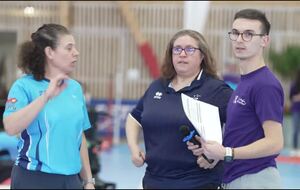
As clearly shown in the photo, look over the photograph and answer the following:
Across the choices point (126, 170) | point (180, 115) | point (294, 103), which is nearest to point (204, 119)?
point (180, 115)

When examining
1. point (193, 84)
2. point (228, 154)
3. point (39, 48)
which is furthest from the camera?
point (193, 84)

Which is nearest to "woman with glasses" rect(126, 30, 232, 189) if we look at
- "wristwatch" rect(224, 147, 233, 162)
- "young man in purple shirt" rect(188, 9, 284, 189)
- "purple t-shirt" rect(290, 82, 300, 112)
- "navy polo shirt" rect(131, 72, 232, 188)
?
"navy polo shirt" rect(131, 72, 232, 188)

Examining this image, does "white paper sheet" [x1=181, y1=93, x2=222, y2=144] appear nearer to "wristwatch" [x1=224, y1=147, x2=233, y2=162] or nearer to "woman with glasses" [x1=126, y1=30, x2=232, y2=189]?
"wristwatch" [x1=224, y1=147, x2=233, y2=162]

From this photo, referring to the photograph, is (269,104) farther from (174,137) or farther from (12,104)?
(12,104)

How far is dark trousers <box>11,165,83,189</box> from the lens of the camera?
252 cm

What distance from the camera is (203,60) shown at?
285 cm

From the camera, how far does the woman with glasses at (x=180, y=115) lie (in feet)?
8.85

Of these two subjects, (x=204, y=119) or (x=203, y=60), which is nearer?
(x=204, y=119)

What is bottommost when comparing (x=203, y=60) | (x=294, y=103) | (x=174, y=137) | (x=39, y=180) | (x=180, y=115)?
(x=294, y=103)

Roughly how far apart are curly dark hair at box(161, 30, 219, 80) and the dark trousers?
0.80m

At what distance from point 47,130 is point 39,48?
16.3 inches

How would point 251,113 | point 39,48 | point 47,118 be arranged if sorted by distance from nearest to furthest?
point 251,113, point 47,118, point 39,48

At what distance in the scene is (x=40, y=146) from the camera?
2514 mm

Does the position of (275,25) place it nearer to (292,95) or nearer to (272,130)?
(292,95)
